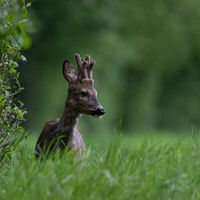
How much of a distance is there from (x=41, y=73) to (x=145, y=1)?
5517 mm

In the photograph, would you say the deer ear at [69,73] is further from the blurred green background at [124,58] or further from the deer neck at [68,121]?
the blurred green background at [124,58]

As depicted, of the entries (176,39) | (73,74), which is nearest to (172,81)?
(176,39)

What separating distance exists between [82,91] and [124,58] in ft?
63.3

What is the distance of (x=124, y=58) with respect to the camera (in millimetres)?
26438

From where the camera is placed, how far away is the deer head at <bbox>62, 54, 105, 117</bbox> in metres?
7.18

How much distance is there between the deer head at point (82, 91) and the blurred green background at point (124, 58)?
9837mm

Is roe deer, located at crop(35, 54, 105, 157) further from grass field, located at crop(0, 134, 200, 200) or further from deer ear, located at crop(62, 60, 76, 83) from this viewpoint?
grass field, located at crop(0, 134, 200, 200)

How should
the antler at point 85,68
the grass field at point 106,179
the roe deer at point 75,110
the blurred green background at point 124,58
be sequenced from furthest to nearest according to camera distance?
the blurred green background at point 124,58, the antler at point 85,68, the roe deer at point 75,110, the grass field at point 106,179

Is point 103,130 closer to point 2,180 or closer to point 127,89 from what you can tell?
point 127,89

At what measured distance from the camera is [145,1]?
26109 mm

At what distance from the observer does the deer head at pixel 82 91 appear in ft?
23.6

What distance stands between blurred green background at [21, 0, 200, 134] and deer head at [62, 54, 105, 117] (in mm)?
9837

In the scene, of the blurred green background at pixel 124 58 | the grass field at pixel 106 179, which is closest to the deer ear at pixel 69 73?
the grass field at pixel 106 179

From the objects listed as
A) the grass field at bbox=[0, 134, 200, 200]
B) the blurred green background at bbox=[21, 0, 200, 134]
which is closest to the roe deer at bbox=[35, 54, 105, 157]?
the grass field at bbox=[0, 134, 200, 200]
